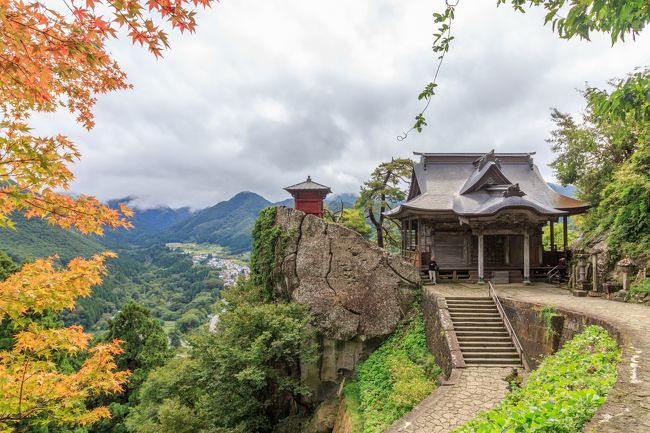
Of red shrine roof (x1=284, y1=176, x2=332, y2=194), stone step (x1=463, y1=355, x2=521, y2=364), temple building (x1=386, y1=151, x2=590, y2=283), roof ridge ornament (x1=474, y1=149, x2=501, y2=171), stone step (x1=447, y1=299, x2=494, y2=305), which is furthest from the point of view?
red shrine roof (x1=284, y1=176, x2=332, y2=194)

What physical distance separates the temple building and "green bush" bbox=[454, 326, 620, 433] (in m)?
10.2

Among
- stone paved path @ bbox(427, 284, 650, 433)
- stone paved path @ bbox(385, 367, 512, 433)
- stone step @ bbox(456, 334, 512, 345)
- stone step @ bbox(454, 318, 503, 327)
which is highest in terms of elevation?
stone paved path @ bbox(427, 284, 650, 433)

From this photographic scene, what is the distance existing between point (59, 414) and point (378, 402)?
8915 mm

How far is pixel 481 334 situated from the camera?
11.8 metres

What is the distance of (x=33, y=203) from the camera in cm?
436

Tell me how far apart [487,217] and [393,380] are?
31.9 feet

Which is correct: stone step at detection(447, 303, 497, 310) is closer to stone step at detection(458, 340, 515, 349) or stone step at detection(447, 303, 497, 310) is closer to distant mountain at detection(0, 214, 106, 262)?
stone step at detection(458, 340, 515, 349)

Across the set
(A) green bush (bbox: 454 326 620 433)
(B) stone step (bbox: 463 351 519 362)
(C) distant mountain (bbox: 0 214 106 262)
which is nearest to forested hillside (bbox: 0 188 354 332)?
(C) distant mountain (bbox: 0 214 106 262)

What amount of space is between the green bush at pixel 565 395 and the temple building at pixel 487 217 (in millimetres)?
10180

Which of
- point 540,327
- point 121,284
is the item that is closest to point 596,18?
point 540,327

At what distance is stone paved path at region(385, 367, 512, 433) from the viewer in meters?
7.20

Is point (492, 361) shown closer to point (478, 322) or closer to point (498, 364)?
point (498, 364)

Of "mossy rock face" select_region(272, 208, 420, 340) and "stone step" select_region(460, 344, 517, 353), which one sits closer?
"stone step" select_region(460, 344, 517, 353)

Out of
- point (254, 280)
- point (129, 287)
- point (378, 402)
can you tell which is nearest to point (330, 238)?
point (254, 280)
